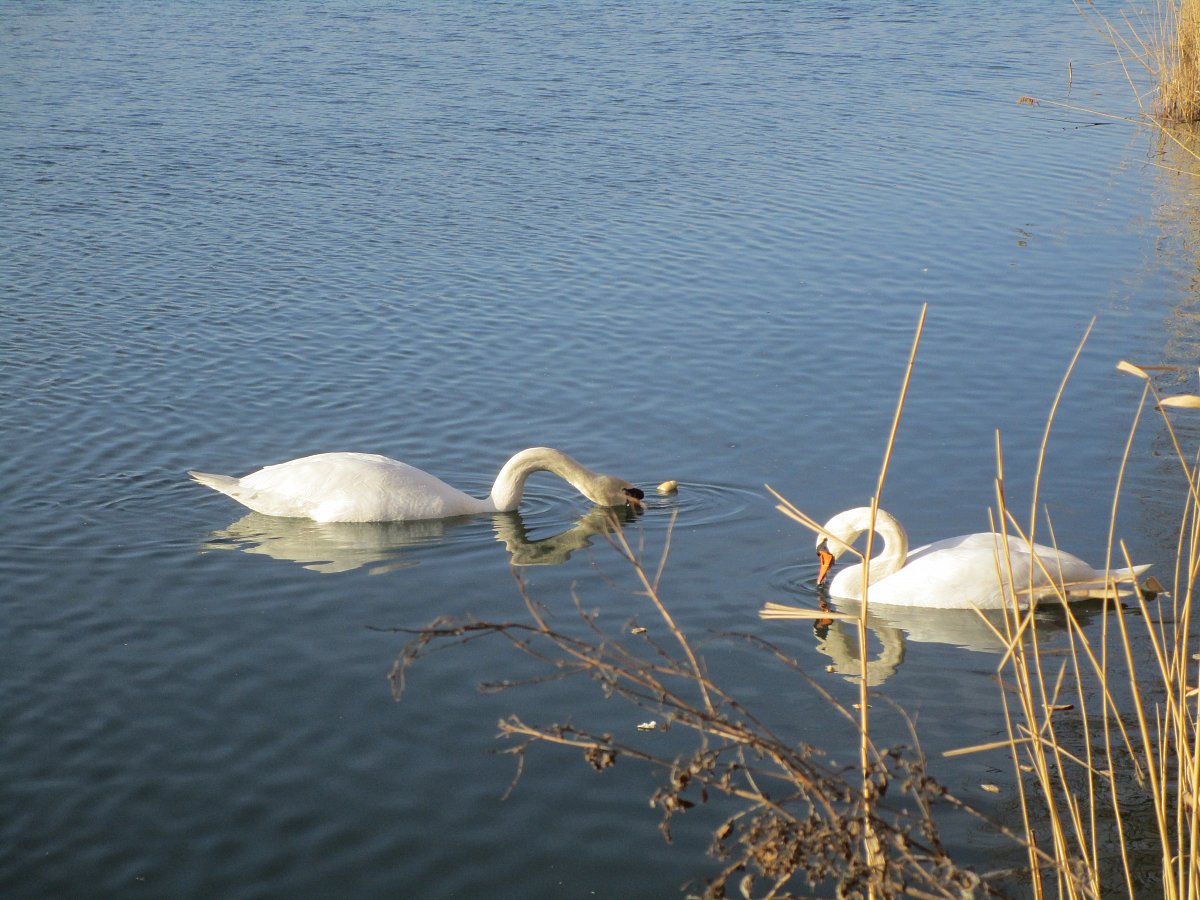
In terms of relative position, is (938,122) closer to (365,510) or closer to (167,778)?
(365,510)

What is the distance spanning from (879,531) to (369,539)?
2.88 m

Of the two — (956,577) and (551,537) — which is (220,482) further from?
(956,577)

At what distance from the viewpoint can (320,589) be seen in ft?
24.9

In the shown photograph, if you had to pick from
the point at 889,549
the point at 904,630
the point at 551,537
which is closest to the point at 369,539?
the point at 551,537

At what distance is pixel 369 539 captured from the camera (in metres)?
8.42

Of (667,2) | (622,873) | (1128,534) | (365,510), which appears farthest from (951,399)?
(667,2)

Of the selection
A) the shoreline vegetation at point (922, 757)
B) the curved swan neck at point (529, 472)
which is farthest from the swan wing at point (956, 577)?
the curved swan neck at point (529, 472)

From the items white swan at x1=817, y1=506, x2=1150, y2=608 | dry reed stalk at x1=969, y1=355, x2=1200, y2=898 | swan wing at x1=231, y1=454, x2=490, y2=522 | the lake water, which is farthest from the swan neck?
swan wing at x1=231, y1=454, x2=490, y2=522

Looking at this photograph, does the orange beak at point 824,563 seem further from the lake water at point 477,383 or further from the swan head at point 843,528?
the lake water at point 477,383

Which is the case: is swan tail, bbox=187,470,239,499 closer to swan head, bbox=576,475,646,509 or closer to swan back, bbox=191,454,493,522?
swan back, bbox=191,454,493,522

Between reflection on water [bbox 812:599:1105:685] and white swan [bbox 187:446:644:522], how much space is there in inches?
68.8

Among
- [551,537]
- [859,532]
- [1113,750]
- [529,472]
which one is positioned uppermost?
[529,472]

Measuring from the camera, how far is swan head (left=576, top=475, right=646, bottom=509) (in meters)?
8.60

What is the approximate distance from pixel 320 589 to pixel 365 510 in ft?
3.25
